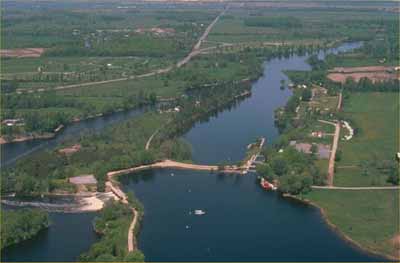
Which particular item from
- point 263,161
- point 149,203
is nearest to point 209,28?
point 263,161

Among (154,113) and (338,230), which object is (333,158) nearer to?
(338,230)

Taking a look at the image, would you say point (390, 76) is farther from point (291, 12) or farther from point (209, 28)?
point (291, 12)

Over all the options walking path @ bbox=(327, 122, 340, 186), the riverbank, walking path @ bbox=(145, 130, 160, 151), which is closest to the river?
the riverbank

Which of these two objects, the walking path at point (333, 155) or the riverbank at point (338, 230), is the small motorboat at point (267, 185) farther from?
the walking path at point (333, 155)

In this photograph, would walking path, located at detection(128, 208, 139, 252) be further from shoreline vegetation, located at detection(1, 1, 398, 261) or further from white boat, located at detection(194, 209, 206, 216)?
white boat, located at detection(194, 209, 206, 216)

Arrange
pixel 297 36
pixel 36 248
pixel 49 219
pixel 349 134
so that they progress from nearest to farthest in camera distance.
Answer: pixel 36 248
pixel 49 219
pixel 349 134
pixel 297 36

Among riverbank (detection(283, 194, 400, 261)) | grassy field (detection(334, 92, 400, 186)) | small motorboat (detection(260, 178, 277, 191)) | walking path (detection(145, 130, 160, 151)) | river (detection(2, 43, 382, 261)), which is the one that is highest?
grassy field (detection(334, 92, 400, 186))
